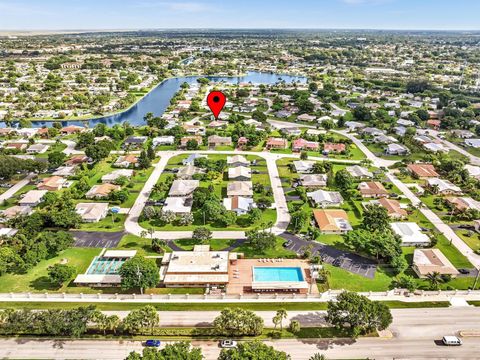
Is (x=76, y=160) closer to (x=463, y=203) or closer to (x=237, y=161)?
(x=237, y=161)

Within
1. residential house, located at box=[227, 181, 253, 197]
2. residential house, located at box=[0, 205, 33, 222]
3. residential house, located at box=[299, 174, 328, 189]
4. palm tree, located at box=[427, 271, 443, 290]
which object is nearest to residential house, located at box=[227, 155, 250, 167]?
residential house, located at box=[227, 181, 253, 197]

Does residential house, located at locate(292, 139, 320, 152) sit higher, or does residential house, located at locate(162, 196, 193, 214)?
residential house, located at locate(292, 139, 320, 152)

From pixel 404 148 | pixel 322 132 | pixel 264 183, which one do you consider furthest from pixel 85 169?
pixel 404 148

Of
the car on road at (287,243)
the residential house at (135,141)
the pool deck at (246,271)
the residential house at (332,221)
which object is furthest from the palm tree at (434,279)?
the residential house at (135,141)

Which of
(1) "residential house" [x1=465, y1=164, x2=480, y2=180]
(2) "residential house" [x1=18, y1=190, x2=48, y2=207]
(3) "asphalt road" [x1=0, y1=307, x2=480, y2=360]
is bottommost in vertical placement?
(3) "asphalt road" [x1=0, y1=307, x2=480, y2=360]

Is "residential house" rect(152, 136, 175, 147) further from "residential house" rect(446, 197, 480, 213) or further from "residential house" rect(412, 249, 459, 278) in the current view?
"residential house" rect(446, 197, 480, 213)

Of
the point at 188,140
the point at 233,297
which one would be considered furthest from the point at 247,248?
the point at 188,140
